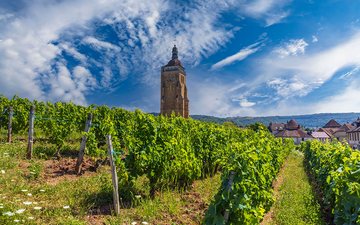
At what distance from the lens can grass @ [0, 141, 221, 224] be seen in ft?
19.3

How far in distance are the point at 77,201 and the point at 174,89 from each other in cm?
8235

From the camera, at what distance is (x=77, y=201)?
6750mm

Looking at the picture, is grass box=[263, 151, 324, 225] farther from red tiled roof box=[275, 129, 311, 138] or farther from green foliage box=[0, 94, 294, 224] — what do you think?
red tiled roof box=[275, 129, 311, 138]

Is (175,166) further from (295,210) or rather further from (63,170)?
(295,210)

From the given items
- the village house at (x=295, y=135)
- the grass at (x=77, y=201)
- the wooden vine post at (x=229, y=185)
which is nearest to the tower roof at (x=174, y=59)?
the village house at (x=295, y=135)

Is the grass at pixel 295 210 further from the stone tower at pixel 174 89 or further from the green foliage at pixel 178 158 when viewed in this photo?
the stone tower at pixel 174 89

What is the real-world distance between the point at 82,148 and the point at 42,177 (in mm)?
1329

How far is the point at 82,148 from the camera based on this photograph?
9.02 m

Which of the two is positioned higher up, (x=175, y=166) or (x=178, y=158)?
(x=178, y=158)

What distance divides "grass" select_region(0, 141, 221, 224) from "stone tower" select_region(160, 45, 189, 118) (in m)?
74.1

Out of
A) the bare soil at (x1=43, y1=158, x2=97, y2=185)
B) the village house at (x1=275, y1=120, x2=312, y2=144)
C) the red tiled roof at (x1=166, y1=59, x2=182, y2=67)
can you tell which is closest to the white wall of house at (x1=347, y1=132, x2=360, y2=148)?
the village house at (x1=275, y1=120, x2=312, y2=144)

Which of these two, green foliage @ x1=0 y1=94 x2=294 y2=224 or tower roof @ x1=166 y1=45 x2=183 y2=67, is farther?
tower roof @ x1=166 y1=45 x2=183 y2=67

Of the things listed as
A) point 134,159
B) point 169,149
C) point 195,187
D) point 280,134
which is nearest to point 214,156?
point 195,187

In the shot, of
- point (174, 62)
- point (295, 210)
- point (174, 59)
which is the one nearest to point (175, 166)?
point (295, 210)
